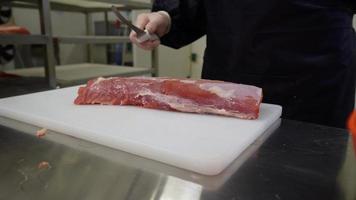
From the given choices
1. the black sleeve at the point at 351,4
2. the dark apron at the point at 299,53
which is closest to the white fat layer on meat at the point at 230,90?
the dark apron at the point at 299,53

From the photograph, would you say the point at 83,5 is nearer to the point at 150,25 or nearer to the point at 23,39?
the point at 23,39

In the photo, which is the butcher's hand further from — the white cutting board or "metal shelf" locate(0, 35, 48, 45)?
"metal shelf" locate(0, 35, 48, 45)

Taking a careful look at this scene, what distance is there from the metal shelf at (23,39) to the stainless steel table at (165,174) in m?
0.74

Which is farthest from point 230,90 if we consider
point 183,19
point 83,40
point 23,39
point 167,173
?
point 83,40

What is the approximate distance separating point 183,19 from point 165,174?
27.6 inches

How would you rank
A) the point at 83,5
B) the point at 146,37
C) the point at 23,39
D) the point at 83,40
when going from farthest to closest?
1. the point at 83,5
2. the point at 83,40
3. the point at 23,39
4. the point at 146,37

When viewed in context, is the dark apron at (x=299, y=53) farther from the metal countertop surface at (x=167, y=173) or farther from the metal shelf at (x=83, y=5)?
the metal shelf at (x=83, y=5)

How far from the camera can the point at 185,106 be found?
0.64 m

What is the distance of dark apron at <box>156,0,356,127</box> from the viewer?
82cm

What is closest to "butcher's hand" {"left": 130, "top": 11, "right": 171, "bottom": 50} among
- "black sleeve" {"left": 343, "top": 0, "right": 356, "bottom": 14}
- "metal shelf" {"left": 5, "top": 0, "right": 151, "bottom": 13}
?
"black sleeve" {"left": 343, "top": 0, "right": 356, "bottom": 14}

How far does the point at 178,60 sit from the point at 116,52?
64 centimetres

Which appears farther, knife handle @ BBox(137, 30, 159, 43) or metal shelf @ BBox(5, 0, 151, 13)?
metal shelf @ BBox(5, 0, 151, 13)

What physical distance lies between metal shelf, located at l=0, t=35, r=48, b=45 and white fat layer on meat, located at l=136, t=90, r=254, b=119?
0.76m

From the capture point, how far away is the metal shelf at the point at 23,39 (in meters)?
1.14
